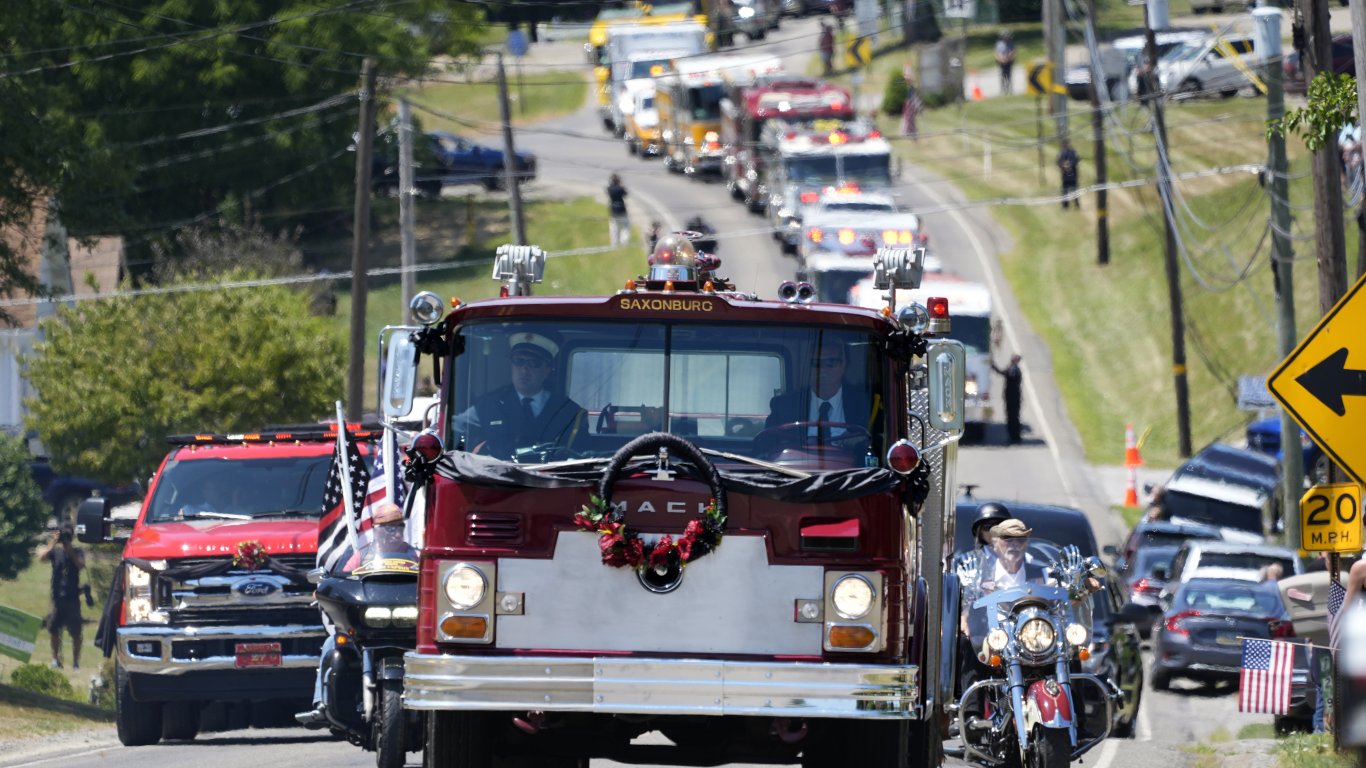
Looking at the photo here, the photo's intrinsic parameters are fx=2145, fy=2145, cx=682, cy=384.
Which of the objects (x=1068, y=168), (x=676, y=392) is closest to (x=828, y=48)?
(x=1068, y=168)

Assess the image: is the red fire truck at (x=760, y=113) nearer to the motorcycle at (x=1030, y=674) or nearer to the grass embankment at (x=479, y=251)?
the grass embankment at (x=479, y=251)

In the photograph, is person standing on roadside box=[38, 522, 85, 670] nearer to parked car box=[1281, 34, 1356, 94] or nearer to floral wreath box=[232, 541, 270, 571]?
floral wreath box=[232, 541, 270, 571]

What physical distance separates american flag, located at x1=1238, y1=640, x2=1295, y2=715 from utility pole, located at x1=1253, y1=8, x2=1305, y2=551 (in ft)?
34.6

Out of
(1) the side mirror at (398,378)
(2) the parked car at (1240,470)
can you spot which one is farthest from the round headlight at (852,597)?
(2) the parked car at (1240,470)

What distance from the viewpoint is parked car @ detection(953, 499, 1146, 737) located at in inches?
665

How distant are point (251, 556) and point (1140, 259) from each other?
38180 mm

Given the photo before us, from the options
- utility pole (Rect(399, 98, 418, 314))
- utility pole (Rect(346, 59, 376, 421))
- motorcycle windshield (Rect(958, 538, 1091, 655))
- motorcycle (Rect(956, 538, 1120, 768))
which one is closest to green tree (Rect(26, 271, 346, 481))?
utility pole (Rect(346, 59, 376, 421))

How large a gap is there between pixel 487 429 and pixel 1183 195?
153 feet

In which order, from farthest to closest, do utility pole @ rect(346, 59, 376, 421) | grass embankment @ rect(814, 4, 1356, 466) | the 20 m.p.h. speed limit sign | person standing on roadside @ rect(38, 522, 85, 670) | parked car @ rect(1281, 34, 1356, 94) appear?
parked car @ rect(1281, 34, 1356, 94), grass embankment @ rect(814, 4, 1356, 466), utility pole @ rect(346, 59, 376, 421), person standing on roadside @ rect(38, 522, 85, 670), the 20 m.p.h. speed limit sign

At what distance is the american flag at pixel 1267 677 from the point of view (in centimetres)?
1722

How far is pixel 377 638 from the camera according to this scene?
44.3 ft

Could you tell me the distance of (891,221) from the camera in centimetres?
4544

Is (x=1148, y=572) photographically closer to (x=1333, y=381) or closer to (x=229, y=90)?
(x=1333, y=381)

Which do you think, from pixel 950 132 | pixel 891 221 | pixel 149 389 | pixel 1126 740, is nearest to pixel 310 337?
pixel 149 389
